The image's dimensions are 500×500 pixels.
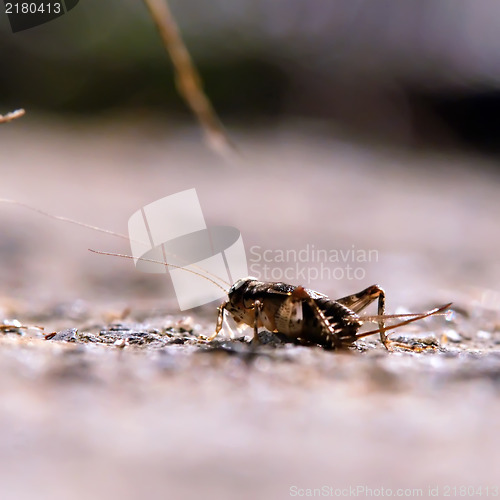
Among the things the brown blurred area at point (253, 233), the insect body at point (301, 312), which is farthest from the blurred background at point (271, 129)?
the insect body at point (301, 312)

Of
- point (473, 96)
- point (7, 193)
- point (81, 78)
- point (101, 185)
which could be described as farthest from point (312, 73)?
point (7, 193)

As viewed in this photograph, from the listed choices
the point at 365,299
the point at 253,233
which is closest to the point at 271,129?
the point at 253,233

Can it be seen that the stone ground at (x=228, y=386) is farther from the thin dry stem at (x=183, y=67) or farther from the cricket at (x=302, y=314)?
the thin dry stem at (x=183, y=67)

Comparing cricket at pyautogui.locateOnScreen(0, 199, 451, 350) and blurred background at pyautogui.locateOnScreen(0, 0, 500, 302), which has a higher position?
blurred background at pyautogui.locateOnScreen(0, 0, 500, 302)

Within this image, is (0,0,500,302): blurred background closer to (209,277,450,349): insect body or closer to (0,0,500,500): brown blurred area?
(0,0,500,500): brown blurred area

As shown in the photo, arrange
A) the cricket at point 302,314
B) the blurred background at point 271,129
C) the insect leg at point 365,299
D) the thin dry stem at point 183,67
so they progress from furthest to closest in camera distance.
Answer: the blurred background at point 271,129, the insect leg at point 365,299, the cricket at point 302,314, the thin dry stem at point 183,67

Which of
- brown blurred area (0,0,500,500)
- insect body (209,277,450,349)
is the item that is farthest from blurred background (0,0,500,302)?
insect body (209,277,450,349)
